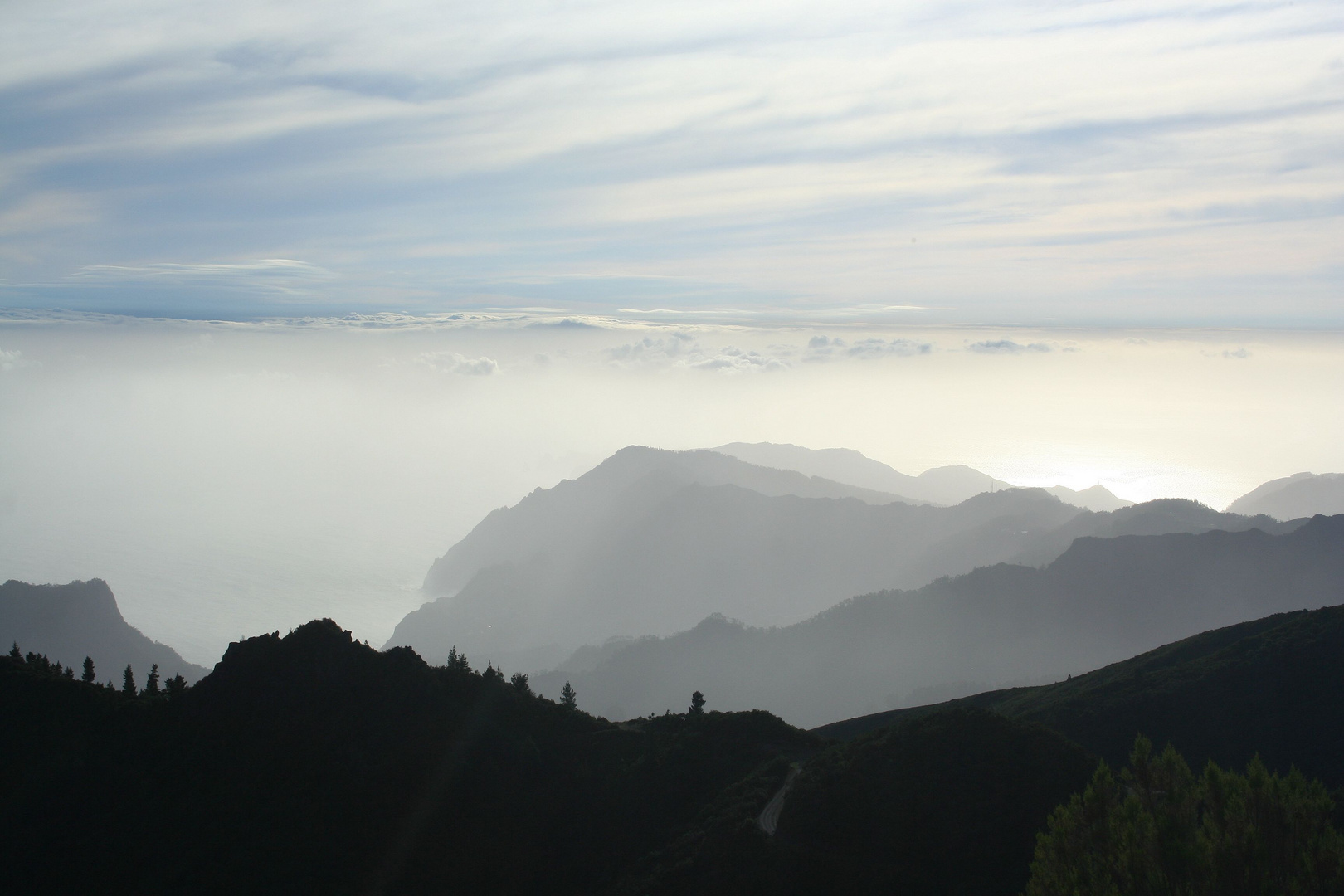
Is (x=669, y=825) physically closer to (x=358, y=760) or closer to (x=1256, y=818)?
(x=358, y=760)

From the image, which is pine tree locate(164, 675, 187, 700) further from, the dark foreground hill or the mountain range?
the dark foreground hill

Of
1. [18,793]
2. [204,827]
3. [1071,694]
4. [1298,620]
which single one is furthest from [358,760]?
[1298,620]

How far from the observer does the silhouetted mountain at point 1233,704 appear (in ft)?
240

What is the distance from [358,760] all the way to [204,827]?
919 centimetres

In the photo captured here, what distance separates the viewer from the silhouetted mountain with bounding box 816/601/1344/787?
73125 millimetres

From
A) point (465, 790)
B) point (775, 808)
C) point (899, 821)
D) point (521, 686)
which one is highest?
point (521, 686)

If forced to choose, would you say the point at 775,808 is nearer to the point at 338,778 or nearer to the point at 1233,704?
the point at 338,778

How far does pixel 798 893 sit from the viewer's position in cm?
3528

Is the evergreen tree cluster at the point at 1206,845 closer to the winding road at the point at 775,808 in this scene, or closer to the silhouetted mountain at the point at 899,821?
the silhouetted mountain at the point at 899,821

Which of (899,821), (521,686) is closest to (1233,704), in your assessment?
(899,821)

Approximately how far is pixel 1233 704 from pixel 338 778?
8940 cm

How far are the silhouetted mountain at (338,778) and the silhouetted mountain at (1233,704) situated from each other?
96.5ft

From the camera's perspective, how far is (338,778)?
48875 millimetres

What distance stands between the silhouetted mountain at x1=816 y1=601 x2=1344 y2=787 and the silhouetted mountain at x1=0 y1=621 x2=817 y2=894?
2941cm
